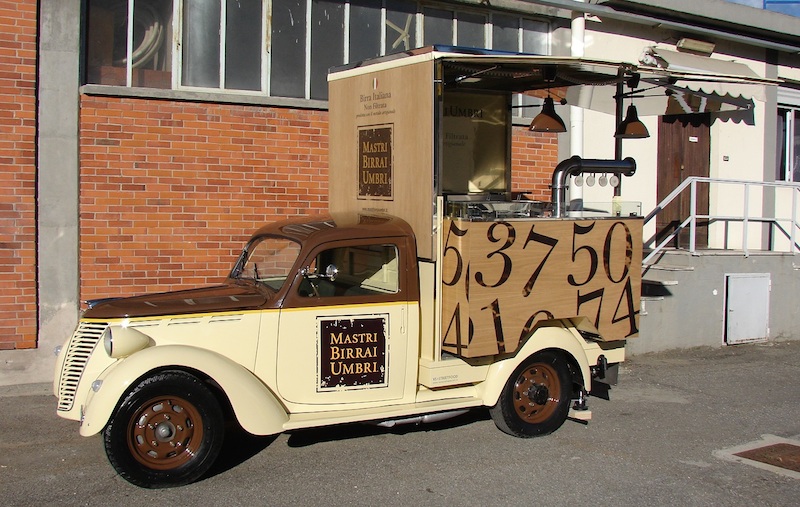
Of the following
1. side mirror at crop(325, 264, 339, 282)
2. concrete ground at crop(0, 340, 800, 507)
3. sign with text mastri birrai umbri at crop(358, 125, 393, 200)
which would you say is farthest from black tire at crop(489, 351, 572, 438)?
sign with text mastri birrai umbri at crop(358, 125, 393, 200)

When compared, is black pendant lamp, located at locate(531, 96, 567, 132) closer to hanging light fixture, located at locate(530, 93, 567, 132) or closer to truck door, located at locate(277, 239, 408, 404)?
hanging light fixture, located at locate(530, 93, 567, 132)

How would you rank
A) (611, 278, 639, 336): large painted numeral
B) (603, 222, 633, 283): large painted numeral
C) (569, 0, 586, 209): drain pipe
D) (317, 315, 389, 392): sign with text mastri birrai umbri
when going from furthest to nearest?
(569, 0, 586, 209): drain pipe → (611, 278, 639, 336): large painted numeral → (603, 222, 633, 283): large painted numeral → (317, 315, 389, 392): sign with text mastri birrai umbri

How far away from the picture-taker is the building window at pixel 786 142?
14125 millimetres

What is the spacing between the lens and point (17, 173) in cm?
797

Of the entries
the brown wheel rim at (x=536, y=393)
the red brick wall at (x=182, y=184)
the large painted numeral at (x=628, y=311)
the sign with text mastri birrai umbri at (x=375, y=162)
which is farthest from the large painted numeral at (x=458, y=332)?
the red brick wall at (x=182, y=184)

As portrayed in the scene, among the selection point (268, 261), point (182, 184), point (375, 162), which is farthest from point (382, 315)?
point (182, 184)

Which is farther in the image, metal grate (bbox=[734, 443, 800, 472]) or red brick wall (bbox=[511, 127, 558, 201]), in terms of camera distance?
red brick wall (bbox=[511, 127, 558, 201])

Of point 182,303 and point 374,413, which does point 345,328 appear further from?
point 182,303

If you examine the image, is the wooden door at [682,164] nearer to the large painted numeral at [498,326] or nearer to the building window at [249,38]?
the building window at [249,38]

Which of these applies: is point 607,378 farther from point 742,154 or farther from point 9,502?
point 742,154

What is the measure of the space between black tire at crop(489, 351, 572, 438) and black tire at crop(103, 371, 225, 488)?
7.41ft

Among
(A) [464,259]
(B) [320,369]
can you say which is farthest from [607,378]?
(B) [320,369]

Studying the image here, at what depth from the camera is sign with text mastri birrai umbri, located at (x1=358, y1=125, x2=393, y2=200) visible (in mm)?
6637

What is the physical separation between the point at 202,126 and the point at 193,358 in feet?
13.4
